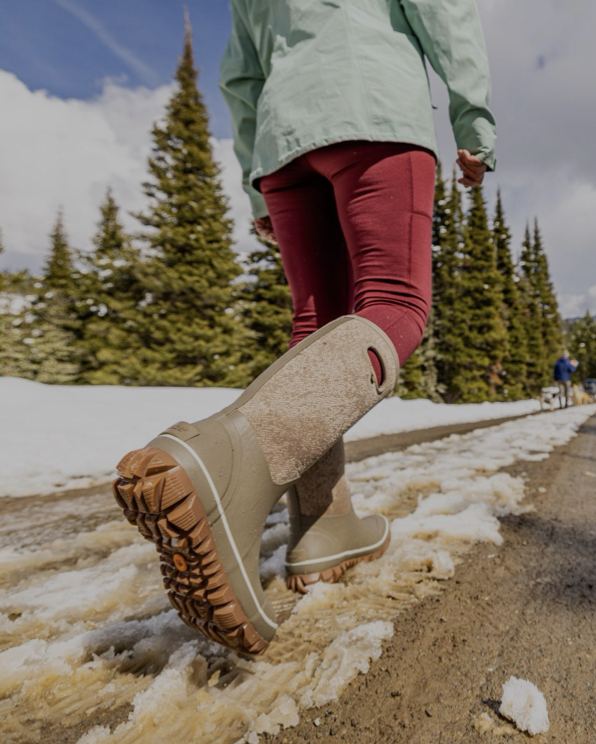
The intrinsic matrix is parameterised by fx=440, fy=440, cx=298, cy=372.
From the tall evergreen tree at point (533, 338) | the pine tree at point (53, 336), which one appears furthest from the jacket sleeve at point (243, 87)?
the tall evergreen tree at point (533, 338)

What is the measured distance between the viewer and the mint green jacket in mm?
998

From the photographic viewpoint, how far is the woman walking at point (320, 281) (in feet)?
2.34

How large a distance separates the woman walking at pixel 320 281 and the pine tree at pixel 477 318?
1870cm

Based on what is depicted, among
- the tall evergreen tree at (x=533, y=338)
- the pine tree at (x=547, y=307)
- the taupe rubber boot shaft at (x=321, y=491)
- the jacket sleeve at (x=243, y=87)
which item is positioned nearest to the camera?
the taupe rubber boot shaft at (x=321, y=491)

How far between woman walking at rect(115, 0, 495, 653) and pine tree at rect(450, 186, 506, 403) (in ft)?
61.3

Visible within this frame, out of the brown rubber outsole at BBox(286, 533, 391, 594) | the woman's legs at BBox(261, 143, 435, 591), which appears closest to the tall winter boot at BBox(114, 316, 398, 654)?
the woman's legs at BBox(261, 143, 435, 591)

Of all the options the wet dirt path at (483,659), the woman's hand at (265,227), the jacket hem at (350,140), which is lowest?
the wet dirt path at (483,659)

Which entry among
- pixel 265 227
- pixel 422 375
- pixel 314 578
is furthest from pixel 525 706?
pixel 422 375

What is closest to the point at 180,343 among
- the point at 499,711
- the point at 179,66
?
the point at 179,66

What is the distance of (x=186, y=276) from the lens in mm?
12664

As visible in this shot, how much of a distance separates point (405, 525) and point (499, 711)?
2.55 ft

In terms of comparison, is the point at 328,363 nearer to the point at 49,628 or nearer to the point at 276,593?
the point at 276,593

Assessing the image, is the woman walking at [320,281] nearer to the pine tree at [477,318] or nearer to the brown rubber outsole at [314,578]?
the brown rubber outsole at [314,578]

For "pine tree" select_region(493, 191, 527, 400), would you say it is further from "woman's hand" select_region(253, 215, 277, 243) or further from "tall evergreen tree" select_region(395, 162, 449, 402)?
"woman's hand" select_region(253, 215, 277, 243)
